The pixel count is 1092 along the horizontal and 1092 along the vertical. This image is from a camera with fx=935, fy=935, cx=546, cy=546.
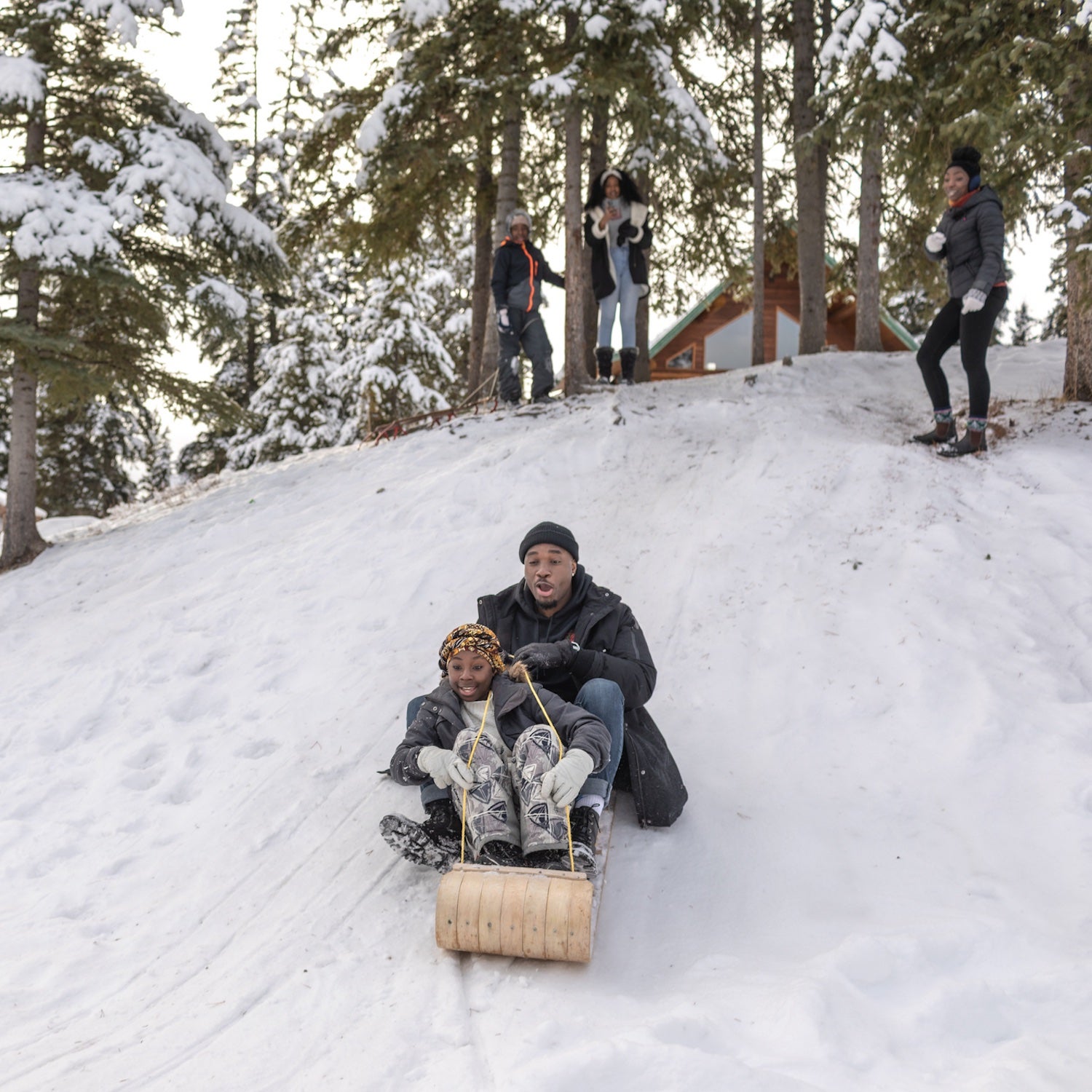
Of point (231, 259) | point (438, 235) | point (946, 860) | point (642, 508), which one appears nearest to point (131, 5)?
point (231, 259)

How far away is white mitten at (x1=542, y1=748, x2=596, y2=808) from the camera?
3.47 m

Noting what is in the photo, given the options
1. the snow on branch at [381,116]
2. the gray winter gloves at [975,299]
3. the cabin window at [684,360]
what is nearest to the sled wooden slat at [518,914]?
the gray winter gloves at [975,299]

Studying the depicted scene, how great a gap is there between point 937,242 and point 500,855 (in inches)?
231

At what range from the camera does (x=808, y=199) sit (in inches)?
507

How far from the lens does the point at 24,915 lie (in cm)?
396

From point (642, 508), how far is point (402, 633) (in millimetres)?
2396

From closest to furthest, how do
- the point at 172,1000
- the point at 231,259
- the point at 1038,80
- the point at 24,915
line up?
the point at 172,1000 < the point at 24,915 < the point at 1038,80 < the point at 231,259

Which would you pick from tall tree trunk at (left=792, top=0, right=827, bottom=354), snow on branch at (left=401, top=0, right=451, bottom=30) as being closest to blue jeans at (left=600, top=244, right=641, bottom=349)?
snow on branch at (left=401, top=0, right=451, bottom=30)

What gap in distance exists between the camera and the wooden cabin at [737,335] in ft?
74.1

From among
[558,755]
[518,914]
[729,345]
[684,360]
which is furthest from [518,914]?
[684,360]

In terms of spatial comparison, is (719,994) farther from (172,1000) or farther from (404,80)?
(404,80)

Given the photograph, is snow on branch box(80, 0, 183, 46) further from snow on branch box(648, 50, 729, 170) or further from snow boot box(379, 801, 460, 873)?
snow boot box(379, 801, 460, 873)

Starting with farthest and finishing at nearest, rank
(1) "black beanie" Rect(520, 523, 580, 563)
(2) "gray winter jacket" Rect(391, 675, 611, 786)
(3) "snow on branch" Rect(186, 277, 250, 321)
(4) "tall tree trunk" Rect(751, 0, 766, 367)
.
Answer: (4) "tall tree trunk" Rect(751, 0, 766, 367), (3) "snow on branch" Rect(186, 277, 250, 321), (1) "black beanie" Rect(520, 523, 580, 563), (2) "gray winter jacket" Rect(391, 675, 611, 786)

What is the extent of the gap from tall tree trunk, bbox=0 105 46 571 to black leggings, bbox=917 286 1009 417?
28.6 ft
